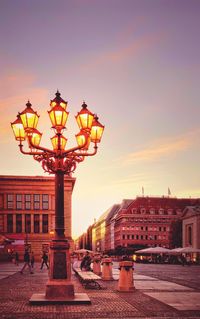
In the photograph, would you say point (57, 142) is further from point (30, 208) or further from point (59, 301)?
point (30, 208)

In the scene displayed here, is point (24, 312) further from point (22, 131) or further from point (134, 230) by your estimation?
point (134, 230)

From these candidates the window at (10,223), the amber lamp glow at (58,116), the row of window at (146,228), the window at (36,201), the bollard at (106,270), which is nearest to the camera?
the amber lamp glow at (58,116)

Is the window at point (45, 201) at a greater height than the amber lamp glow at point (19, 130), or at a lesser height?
greater

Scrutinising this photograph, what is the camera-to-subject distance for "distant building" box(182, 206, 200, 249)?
315 ft

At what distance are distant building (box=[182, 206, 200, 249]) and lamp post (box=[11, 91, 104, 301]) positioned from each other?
3304 inches

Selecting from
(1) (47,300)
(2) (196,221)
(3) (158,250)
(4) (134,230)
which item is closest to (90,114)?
(1) (47,300)

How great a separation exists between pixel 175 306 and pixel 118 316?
9.10 feet

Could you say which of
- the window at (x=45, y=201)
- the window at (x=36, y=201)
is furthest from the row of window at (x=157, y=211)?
the window at (x=36, y=201)

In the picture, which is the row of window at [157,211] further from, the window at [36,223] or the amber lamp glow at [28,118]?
the amber lamp glow at [28,118]

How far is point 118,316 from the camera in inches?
468

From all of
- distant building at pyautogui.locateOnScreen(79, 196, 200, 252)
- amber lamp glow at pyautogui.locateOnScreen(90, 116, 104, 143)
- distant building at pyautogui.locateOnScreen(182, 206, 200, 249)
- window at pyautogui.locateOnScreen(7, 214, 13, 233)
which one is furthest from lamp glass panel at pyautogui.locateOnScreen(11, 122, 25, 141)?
distant building at pyautogui.locateOnScreen(79, 196, 200, 252)

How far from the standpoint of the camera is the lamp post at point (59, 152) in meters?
14.0

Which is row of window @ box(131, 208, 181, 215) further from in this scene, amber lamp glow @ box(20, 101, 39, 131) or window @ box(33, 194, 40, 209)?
amber lamp glow @ box(20, 101, 39, 131)

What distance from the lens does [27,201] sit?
82.4 meters
